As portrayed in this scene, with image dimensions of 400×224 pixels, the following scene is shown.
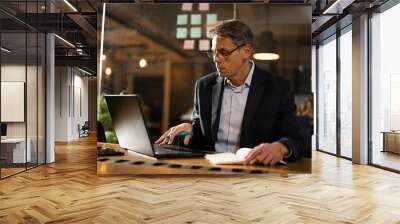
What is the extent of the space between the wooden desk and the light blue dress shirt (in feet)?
1.03

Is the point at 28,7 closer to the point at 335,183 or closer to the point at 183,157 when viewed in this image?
the point at 183,157

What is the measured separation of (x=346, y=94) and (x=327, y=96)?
1305mm

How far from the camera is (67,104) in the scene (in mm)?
15281

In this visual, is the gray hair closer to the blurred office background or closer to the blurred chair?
the blurred office background

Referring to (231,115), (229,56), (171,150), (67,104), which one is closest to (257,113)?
(231,115)

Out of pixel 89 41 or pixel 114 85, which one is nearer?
pixel 114 85

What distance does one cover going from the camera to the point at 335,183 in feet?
18.9

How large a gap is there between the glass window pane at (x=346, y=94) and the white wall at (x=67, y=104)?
9.99 metres

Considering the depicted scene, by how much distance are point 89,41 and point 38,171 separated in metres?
4.83

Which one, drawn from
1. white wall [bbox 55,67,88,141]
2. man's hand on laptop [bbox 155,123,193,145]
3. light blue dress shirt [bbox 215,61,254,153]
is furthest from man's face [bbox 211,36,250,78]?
white wall [bbox 55,67,88,141]

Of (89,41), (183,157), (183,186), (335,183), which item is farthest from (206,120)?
(89,41)

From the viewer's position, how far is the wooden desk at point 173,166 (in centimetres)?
552

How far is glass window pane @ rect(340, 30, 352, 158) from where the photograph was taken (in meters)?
8.65

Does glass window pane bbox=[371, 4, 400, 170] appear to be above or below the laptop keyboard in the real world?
above
